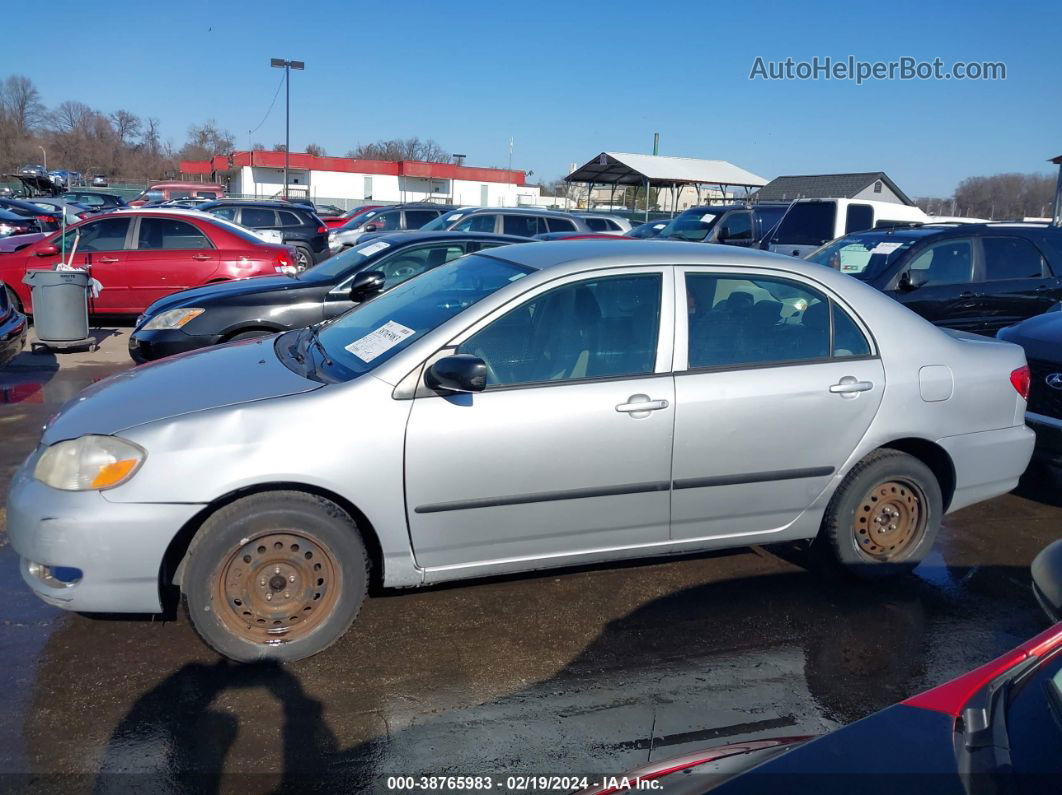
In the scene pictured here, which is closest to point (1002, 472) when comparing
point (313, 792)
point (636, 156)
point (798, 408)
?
point (798, 408)

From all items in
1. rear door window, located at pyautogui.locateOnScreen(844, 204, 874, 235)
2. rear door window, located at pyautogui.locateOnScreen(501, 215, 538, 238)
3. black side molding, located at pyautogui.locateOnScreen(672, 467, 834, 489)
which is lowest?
black side molding, located at pyautogui.locateOnScreen(672, 467, 834, 489)

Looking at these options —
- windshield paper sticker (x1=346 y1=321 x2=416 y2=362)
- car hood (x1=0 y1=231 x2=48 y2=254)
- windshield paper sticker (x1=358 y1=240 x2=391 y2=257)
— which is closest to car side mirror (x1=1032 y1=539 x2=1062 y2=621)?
windshield paper sticker (x1=346 y1=321 x2=416 y2=362)

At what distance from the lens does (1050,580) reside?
2.15 meters

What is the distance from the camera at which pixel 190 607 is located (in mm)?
3408

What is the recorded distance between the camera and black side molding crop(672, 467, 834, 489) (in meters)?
3.94

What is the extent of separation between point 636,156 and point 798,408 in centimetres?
3258

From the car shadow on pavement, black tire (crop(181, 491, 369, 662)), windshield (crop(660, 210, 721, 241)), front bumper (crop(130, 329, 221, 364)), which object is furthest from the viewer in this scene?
windshield (crop(660, 210, 721, 241))

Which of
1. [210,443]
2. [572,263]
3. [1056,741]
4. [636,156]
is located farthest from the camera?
[636,156]

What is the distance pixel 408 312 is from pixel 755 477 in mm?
1811

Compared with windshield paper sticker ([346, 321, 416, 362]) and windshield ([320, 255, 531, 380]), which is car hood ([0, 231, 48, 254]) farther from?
windshield paper sticker ([346, 321, 416, 362])

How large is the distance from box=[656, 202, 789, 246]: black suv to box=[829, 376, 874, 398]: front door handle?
46.3 ft

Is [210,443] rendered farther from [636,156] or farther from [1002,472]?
[636,156]

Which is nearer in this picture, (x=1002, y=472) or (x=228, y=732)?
(x=228, y=732)

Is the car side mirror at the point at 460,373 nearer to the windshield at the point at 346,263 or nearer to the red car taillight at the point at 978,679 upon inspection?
the red car taillight at the point at 978,679
